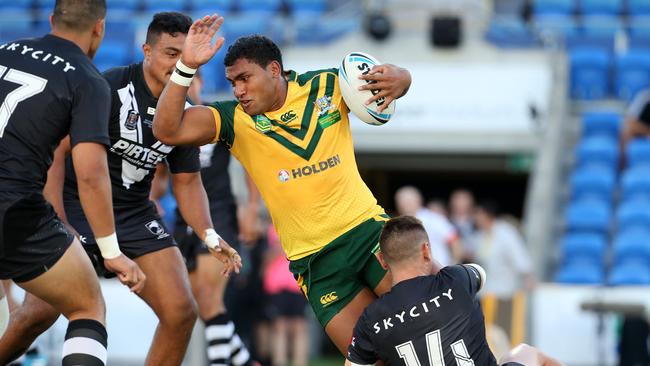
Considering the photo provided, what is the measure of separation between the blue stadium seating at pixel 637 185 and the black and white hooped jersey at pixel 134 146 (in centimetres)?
976

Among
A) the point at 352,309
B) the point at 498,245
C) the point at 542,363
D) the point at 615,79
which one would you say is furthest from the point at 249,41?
the point at 615,79

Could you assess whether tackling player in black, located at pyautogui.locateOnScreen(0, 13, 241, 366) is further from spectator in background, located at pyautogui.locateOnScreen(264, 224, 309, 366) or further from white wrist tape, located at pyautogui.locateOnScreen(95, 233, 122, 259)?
spectator in background, located at pyautogui.locateOnScreen(264, 224, 309, 366)

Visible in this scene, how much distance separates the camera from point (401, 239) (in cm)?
659

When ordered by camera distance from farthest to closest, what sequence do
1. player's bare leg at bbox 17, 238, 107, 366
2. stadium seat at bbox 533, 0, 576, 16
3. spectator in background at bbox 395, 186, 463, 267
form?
stadium seat at bbox 533, 0, 576, 16, spectator in background at bbox 395, 186, 463, 267, player's bare leg at bbox 17, 238, 107, 366

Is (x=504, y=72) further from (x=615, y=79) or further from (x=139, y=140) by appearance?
(x=139, y=140)

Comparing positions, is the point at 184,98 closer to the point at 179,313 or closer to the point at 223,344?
the point at 179,313

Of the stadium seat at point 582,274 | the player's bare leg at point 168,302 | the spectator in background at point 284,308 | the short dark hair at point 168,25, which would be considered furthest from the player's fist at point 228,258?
the stadium seat at point 582,274

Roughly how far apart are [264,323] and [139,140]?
28.2ft

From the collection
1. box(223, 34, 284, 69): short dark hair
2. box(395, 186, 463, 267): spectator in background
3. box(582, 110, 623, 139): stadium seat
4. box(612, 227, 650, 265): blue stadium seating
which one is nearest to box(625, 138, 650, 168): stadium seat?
box(582, 110, 623, 139): stadium seat

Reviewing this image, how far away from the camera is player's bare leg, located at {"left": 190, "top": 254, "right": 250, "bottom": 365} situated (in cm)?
918

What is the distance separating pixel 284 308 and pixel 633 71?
670cm

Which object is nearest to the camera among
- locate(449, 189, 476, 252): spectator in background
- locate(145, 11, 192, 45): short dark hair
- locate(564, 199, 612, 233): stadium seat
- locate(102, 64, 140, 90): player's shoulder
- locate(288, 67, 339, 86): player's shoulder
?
locate(288, 67, 339, 86): player's shoulder

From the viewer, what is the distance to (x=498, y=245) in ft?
49.5

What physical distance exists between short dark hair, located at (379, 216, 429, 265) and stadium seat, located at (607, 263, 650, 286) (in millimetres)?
8125
